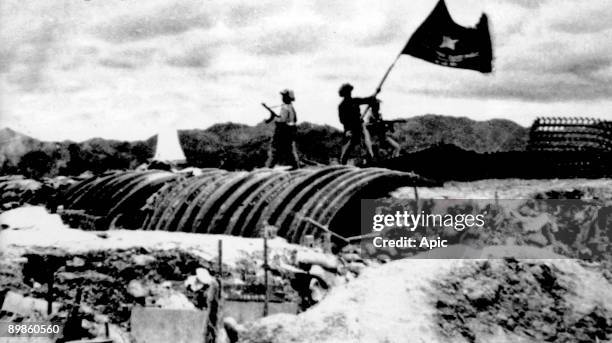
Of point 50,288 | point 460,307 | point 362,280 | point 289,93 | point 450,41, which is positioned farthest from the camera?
point 289,93

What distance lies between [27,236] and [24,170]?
11.6 metres

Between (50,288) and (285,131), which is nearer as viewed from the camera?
(50,288)

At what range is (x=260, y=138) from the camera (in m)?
18.4

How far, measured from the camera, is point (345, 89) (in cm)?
1069

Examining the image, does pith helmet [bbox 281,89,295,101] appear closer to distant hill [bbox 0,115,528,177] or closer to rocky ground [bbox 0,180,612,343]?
rocky ground [bbox 0,180,612,343]

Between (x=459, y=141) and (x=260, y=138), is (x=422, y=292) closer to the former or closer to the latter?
(x=260, y=138)

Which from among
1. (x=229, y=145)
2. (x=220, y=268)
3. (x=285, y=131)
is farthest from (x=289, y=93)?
(x=229, y=145)

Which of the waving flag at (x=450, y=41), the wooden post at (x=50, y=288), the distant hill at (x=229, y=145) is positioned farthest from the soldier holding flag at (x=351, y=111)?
the wooden post at (x=50, y=288)

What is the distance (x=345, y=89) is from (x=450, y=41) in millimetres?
2465

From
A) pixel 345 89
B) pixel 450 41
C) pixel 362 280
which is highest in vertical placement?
pixel 450 41

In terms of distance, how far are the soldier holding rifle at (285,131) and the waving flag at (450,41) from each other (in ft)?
8.98

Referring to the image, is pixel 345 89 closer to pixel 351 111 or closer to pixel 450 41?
pixel 351 111

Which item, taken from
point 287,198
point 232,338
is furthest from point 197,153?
point 232,338

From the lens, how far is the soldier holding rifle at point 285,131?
10672 mm
